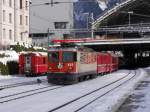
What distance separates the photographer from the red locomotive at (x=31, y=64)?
58.2 m

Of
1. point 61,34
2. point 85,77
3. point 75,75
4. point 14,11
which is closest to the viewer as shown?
point 75,75

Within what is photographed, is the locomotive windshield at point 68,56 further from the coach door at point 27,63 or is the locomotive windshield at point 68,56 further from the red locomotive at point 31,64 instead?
the coach door at point 27,63

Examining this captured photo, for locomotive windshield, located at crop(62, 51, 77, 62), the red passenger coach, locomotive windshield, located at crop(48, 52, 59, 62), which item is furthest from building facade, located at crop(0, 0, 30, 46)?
locomotive windshield, located at crop(62, 51, 77, 62)

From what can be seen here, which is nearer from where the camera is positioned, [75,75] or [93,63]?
[75,75]

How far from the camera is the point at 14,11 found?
Result: 302 feet

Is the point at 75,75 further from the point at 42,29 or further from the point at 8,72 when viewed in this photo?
the point at 42,29

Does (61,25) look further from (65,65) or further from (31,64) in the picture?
(65,65)

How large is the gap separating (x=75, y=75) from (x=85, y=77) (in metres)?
A: 6.39

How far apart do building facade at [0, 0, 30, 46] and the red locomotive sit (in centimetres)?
2006

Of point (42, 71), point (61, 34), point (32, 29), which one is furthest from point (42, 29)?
point (42, 71)

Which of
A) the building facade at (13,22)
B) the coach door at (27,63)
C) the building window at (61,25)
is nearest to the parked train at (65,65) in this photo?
the coach door at (27,63)

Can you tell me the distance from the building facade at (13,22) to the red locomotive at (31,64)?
20.1 metres

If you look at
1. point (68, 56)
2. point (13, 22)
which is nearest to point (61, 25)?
point (13, 22)

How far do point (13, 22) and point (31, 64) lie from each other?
113ft
